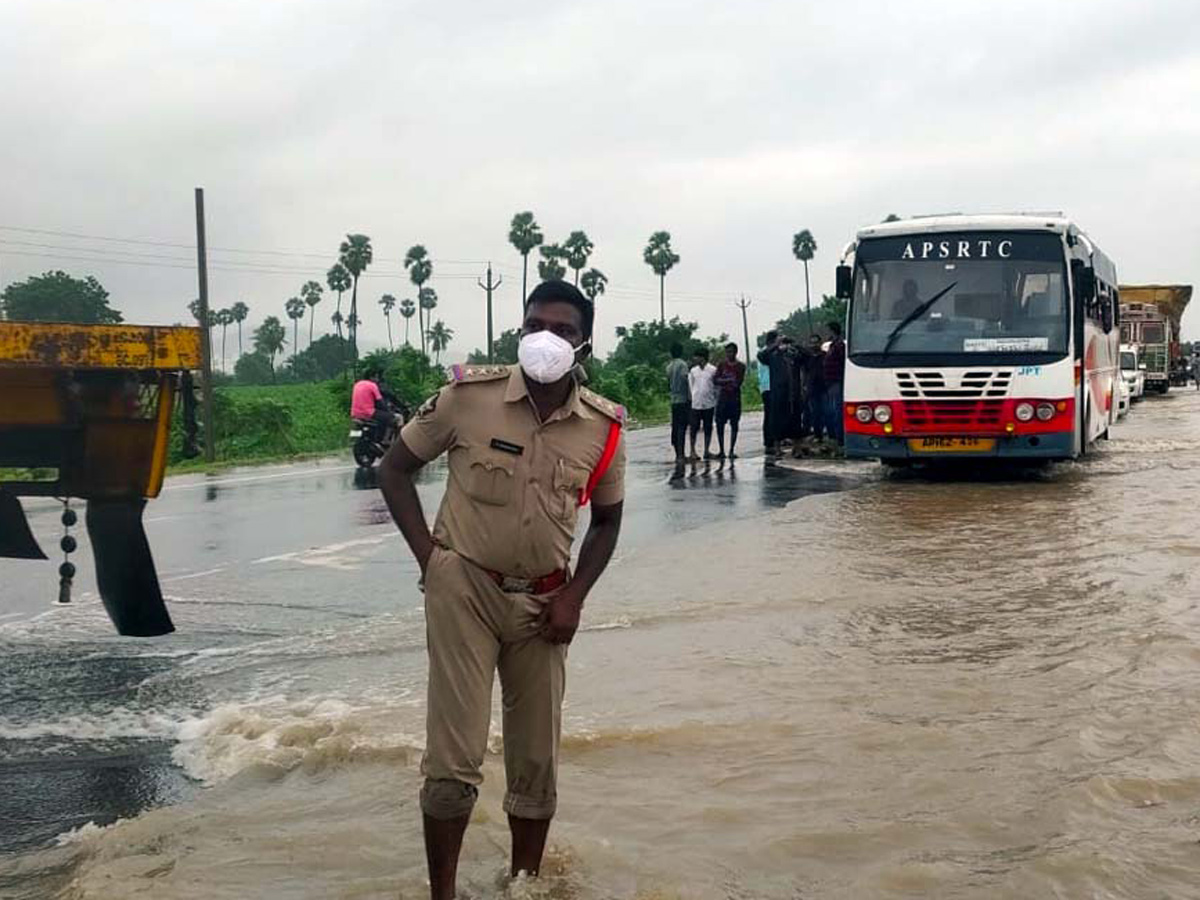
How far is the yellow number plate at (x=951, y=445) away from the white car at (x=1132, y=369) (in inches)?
951

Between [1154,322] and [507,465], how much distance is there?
147 feet

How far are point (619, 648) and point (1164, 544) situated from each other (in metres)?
5.36

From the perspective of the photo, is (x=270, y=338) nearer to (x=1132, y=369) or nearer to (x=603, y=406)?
(x=1132, y=369)

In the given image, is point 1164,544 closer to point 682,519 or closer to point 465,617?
point 682,519

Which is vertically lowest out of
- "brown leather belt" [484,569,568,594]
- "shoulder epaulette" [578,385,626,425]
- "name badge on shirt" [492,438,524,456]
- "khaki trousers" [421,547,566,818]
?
"khaki trousers" [421,547,566,818]

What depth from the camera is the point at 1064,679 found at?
6602 millimetres

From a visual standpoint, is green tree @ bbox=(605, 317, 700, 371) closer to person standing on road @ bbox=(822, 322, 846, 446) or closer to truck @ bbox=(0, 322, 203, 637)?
person standing on road @ bbox=(822, 322, 846, 446)

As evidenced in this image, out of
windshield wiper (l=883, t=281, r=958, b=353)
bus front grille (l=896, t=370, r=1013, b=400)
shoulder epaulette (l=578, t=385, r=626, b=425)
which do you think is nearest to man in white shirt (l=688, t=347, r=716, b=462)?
windshield wiper (l=883, t=281, r=958, b=353)

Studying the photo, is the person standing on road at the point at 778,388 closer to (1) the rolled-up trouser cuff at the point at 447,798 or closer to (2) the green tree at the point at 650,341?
(1) the rolled-up trouser cuff at the point at 447,798

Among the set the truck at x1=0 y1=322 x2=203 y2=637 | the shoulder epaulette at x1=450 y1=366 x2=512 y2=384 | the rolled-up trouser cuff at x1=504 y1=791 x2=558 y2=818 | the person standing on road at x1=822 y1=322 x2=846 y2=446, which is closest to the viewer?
the shoulder epaulette at x1=450 y1=366 x2=512 y2=384

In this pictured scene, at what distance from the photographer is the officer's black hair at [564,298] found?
12.3 ft

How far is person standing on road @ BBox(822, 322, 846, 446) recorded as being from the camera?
62.1 feet

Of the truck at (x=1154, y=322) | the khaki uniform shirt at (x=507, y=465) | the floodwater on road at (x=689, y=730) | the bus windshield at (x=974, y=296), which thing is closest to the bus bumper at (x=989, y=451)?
the bus windshield at (x=974, y=296)

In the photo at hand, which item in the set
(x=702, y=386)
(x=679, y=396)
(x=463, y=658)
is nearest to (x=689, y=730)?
(x=463, y=658)
